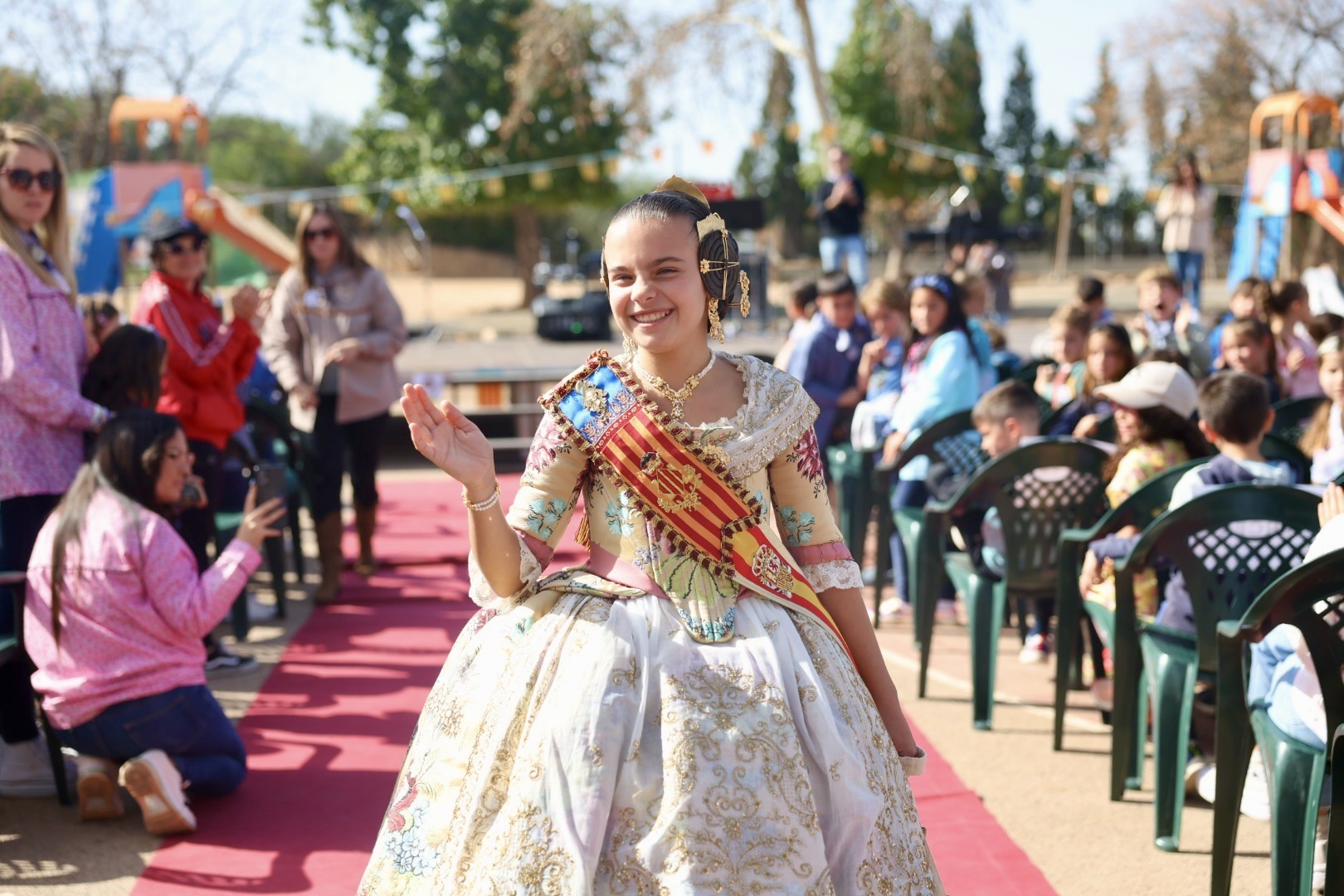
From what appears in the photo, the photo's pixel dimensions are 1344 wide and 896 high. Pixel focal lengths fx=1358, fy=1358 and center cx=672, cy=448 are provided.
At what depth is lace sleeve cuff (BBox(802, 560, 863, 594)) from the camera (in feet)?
8.05

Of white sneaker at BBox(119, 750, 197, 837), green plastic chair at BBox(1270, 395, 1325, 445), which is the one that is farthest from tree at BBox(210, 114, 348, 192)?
white sneaker at BBox(119, 750, 197, 837)

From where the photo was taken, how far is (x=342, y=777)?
4.06m

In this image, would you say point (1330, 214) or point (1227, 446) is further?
point (1330, 214)

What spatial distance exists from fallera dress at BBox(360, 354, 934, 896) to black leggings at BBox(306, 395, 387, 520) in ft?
12.8

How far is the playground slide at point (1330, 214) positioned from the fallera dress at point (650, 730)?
12260 millimetres

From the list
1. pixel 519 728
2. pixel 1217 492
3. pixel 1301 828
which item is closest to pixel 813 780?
pixel 519 728

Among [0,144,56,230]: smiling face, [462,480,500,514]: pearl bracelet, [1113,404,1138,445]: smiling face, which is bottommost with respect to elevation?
[1113,404,1138,445]: smiling face

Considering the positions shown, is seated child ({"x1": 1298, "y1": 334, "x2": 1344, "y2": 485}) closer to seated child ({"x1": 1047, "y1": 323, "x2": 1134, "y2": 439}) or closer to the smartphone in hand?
seated child ({"x1": 1047, "y1": 323, "x2": 1134, "y2": 439})

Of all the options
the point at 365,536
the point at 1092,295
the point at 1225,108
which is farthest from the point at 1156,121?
the point at 365,536

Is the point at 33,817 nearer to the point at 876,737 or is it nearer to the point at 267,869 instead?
the point at 267,869

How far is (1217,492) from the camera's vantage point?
3.43 meters

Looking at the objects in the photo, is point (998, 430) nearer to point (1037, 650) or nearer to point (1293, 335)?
point (1037, 650)

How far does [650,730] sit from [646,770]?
0.07m

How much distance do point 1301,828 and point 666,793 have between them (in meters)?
1.53
